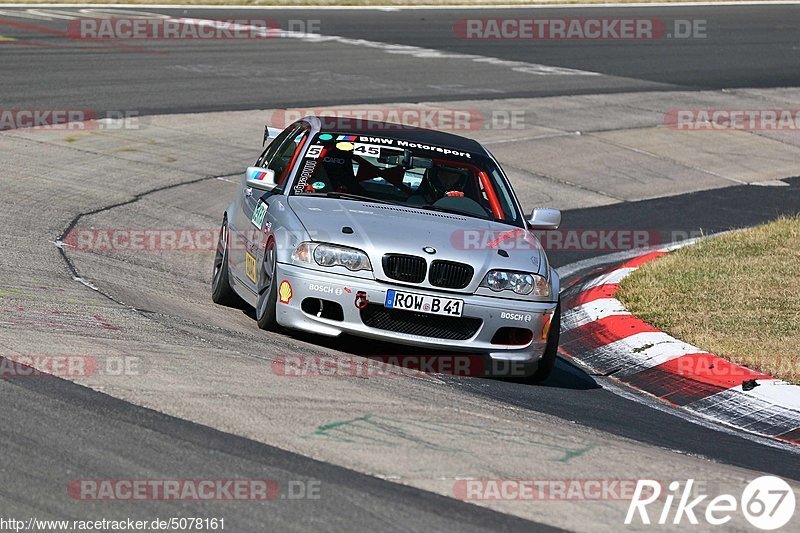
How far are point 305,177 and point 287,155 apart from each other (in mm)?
539

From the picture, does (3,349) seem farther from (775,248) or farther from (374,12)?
(374,12)

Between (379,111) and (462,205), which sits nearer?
(462,205)

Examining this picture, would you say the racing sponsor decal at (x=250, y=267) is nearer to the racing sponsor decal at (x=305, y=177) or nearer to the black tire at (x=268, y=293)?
the black tire at (x=268, y=293)

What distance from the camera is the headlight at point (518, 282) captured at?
7.81m

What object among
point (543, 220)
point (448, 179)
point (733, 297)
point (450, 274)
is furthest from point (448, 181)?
point (733, 297)

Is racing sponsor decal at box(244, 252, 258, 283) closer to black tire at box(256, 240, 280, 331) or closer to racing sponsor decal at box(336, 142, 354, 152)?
black tire at box(256, 240, 280, 331)

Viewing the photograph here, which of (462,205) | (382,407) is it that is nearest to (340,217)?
(462,205)

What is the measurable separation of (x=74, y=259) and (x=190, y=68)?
11.8 m

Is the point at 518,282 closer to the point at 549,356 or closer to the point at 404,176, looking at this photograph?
the point at 549,356

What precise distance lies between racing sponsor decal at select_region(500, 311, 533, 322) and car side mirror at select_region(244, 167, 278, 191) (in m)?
1.92

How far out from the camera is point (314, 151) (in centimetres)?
900

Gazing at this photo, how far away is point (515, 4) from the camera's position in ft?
112

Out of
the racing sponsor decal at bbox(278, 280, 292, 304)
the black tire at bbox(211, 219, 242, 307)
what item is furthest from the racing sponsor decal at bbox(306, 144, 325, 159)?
the racing sponsor decal at bbox(278, 280, 292, 304)

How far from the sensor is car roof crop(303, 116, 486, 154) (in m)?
9.21
